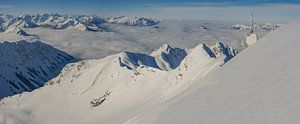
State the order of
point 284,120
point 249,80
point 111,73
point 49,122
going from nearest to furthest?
point 284,120
point 249,80
point 49,122
point 111,73

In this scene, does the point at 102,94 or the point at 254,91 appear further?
the point at 102,94

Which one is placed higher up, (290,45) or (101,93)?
(290,45)

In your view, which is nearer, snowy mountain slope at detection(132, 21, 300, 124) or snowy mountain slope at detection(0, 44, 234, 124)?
snowy mountain slope at detection(132, 21, 300, 124)

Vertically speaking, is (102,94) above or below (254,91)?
below

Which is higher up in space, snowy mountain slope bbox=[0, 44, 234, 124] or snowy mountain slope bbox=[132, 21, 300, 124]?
snowy mountain slope bbox=[132, 21, 300, 124]

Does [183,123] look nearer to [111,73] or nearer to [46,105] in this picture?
[46,105]

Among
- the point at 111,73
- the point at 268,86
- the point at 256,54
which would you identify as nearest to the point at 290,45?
the point at 256,54

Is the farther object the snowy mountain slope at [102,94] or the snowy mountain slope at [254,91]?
the snowy mountain slope at [102,94]

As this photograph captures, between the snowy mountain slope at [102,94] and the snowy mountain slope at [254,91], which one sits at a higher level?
the snowy mountain slope at [254,91]
